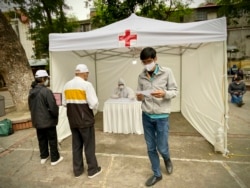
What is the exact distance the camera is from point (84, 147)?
2.73 meters

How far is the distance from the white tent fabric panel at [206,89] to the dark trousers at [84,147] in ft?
7.60

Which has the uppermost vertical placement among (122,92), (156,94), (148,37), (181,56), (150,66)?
(148,37)

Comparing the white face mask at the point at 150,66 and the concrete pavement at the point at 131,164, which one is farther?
the concrete pavement at the point at 131,164

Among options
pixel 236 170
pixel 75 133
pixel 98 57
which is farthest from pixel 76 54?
pixel 236 170

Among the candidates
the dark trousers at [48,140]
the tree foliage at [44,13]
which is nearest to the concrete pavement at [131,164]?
the dark trousers at [48,140]

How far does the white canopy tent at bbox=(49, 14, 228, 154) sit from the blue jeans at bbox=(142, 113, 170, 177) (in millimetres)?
1379

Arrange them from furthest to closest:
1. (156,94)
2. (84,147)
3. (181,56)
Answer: (181,56) < (84,147) < (156,94)

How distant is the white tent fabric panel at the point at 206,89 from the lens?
11.2 feet

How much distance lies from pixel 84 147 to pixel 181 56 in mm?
4701

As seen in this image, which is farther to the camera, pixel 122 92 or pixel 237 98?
pixel 237 98

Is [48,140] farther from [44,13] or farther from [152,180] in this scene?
[44,13]

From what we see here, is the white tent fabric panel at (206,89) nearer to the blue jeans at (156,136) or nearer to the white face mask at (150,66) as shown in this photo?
the blue jeans at (156,136)

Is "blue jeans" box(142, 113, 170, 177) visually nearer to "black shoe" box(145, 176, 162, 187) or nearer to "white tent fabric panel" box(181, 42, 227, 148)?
"black shoe" box(145, 176, 162, 187)

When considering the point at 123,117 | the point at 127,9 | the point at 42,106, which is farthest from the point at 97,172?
the point at 127,9
